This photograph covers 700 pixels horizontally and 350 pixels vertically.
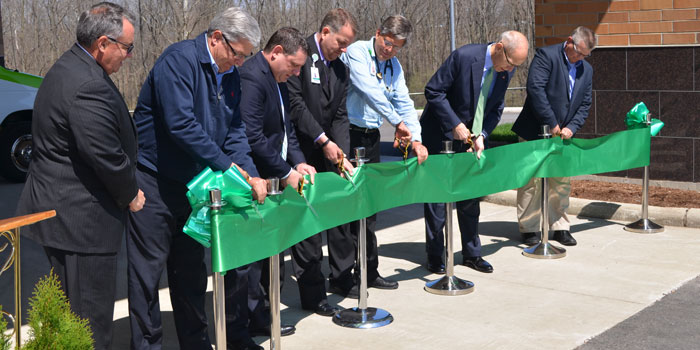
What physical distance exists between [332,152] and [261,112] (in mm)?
773

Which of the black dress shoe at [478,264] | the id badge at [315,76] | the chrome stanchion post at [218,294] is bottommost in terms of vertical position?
the black dress shoe at [478,264]

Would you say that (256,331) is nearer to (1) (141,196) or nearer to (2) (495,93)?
(1) (141,196)

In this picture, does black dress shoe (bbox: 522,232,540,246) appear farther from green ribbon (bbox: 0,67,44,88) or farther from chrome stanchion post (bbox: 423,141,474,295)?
green ribbon (bbox: 0,67,44,88)

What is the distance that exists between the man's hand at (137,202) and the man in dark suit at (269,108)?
1023 millimetres

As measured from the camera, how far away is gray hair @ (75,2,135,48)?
4.04 meters

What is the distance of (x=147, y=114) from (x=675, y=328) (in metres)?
3.66

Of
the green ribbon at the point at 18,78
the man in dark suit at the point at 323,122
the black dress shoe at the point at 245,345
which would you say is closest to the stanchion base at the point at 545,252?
the man in dark suit at the point at 323,122

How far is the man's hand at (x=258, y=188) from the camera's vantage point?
4.43m

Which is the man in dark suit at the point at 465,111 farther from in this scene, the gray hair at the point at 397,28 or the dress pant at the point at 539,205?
the dress pant at the point at 539,205

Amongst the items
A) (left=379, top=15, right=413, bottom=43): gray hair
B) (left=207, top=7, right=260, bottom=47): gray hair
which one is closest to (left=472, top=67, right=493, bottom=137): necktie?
(left=379, top=15, right=413, bottom=43): gray hair

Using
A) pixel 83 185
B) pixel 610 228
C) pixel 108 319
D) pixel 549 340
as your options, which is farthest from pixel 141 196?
pixel 610 228

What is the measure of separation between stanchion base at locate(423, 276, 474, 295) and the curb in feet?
10.9

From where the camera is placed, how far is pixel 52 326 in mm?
2963

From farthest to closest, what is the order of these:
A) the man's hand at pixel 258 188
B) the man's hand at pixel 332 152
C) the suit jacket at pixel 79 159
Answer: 1. the man's hand at pixel 332 152
2. the man's hand at pixel 258 188
3. the suit jacket at pixel 79 159
